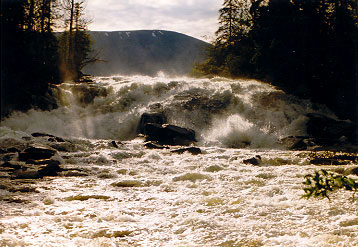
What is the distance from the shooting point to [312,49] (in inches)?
872

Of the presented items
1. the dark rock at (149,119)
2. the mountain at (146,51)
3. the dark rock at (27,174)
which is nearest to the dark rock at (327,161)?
the dark rock at (27,174)

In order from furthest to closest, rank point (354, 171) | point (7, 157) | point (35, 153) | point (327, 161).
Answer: point (327, 161), point (35, 153), point (7, 157), point (354, 171)

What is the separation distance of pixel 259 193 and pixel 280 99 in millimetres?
13622

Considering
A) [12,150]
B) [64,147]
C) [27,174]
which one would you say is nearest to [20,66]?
[64,147]

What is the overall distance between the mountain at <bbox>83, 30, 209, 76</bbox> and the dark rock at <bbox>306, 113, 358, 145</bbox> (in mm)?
78019

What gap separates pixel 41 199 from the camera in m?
5.71

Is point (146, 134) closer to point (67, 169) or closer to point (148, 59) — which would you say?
Answer: point (67, 169)

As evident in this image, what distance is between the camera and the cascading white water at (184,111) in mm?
16266

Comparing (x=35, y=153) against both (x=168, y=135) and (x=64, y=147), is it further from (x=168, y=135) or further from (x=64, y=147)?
(x=168, y=135)

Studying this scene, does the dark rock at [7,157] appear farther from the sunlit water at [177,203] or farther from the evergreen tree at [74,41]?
the evergreen tree at [74,41]

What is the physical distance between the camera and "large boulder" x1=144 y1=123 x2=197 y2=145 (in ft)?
47.7

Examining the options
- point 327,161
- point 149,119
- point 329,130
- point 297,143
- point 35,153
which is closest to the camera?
point 35,153

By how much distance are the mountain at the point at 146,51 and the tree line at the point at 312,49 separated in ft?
233

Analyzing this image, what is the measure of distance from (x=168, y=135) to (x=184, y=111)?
387 centimetres
